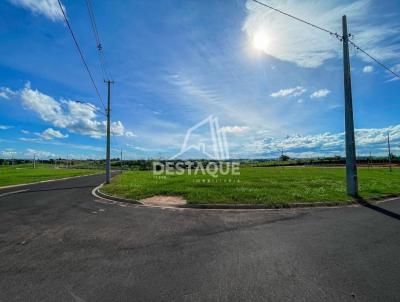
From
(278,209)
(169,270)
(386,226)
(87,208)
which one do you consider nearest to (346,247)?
(386,226)

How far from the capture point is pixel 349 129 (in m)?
13.1

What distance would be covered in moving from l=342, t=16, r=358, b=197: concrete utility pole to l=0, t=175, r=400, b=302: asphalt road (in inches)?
180

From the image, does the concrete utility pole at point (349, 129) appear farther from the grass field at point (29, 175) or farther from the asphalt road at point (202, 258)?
the grass field at point (29, 175)

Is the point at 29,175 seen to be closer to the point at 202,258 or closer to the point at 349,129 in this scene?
the point at 349,129

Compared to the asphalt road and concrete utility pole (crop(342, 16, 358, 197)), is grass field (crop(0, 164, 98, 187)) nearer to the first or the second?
the asphalt road

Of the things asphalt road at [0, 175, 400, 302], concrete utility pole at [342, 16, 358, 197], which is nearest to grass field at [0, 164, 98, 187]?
asphalt road at [0, 175, 400, 302]

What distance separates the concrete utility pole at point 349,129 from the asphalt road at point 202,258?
4572 millimetres

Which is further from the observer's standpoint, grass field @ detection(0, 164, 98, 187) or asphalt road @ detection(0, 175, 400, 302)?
grass field @ detection(0, 164, 98, 187)

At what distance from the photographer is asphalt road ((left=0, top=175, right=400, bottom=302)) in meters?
3.61

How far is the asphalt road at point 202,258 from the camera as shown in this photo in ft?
11.9

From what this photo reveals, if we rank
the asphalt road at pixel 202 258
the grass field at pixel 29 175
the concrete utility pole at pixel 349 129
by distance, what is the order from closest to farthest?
1. the asphalt road at pixel 202 258
2. the concrete utility pole at pixel 349 129
3. the grass field at pixel 29 175

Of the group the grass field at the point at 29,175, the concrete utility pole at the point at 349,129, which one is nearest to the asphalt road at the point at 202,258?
the concrete utility pole at the point at 349,129

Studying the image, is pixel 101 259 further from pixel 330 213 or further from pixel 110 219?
pixel 330 213

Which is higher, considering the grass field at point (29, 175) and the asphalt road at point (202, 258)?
the grass field at point (29, 175)
